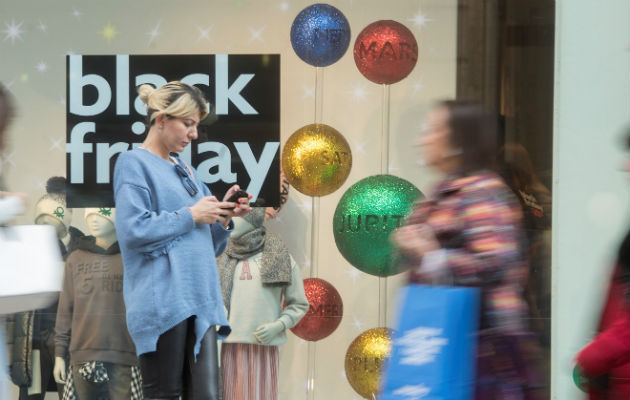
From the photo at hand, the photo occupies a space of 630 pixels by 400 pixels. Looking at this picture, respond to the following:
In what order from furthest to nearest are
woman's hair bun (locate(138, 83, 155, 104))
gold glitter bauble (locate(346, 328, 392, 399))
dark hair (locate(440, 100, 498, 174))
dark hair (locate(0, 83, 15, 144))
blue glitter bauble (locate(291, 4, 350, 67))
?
blue glitter bauble (locate(291, 4, 350, 67))
gold glitter bauble (locate(346, 328, 392, 399))
woman's hair bun (locate(138, 83, 155, 104))
dark hair (locate(0, 83, 15, 144))
dark hair (locate(440, 100, 498, 174))

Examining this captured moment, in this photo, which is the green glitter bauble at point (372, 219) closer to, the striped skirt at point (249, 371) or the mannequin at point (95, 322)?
the striped skirt at point (249, 371)

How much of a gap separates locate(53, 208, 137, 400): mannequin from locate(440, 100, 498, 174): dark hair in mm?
2089

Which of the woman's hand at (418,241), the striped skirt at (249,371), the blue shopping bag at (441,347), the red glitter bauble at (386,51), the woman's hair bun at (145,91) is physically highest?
the red glitter bauble at (386,51)

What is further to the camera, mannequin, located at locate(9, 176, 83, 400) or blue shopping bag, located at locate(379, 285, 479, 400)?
mannequin, located at locate(9, 176, 83, 400)

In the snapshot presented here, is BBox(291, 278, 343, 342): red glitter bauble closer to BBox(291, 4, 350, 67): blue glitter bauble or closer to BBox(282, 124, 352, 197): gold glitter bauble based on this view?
BBox(282, 124, 352, 197): gold glitter bauble

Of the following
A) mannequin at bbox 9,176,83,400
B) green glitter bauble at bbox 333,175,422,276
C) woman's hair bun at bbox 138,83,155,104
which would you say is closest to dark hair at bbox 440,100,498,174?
green glitter bauble at bbox 333,175,422,276

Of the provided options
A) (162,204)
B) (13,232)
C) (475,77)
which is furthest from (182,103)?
(475,77)

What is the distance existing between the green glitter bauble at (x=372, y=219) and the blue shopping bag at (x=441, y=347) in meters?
1.82

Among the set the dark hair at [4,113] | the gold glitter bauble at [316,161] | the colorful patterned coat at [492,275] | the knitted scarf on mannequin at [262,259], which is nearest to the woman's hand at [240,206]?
the knitted scarf on mannequin at [262,259]

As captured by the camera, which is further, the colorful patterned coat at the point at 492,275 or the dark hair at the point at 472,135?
the dark hair at the point at 472,135

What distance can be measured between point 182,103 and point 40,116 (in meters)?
1.26

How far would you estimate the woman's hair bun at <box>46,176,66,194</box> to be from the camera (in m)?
4.38

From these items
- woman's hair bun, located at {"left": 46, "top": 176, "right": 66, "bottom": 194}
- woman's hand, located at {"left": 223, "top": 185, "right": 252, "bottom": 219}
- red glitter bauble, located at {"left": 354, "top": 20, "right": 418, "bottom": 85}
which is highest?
red glitter bauble, located at {"left": 354, "top": 20, "right": 418, "bottom": 85}

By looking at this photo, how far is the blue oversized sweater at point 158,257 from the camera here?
3193 mm
